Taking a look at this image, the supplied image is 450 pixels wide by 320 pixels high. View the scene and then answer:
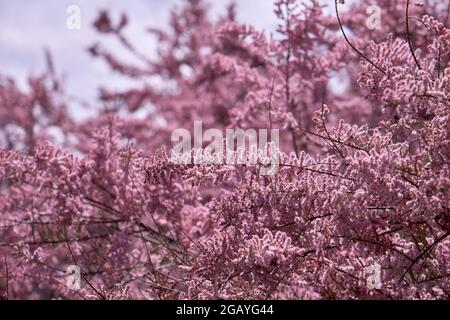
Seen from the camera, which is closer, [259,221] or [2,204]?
[259,221]

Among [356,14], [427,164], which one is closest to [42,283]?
[427,164]

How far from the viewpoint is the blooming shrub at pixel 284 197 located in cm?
264

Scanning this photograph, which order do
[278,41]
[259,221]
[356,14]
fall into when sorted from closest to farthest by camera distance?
1. [259,221]
2. [278,41]
3. [356,14]

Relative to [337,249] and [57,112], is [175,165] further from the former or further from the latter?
[57,112]

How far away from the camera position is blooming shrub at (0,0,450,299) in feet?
8.66

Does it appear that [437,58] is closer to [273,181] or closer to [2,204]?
[273,181]

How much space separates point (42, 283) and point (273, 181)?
9.57 feet

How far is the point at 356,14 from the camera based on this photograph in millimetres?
6340

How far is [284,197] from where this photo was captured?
2857mm

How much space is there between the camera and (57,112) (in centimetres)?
1484

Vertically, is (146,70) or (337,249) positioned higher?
(146,70)

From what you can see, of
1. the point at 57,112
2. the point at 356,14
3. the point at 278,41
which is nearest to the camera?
the point at 278,41

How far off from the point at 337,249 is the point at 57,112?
42.5 ft

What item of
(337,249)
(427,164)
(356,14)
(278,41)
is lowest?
(337,249)
